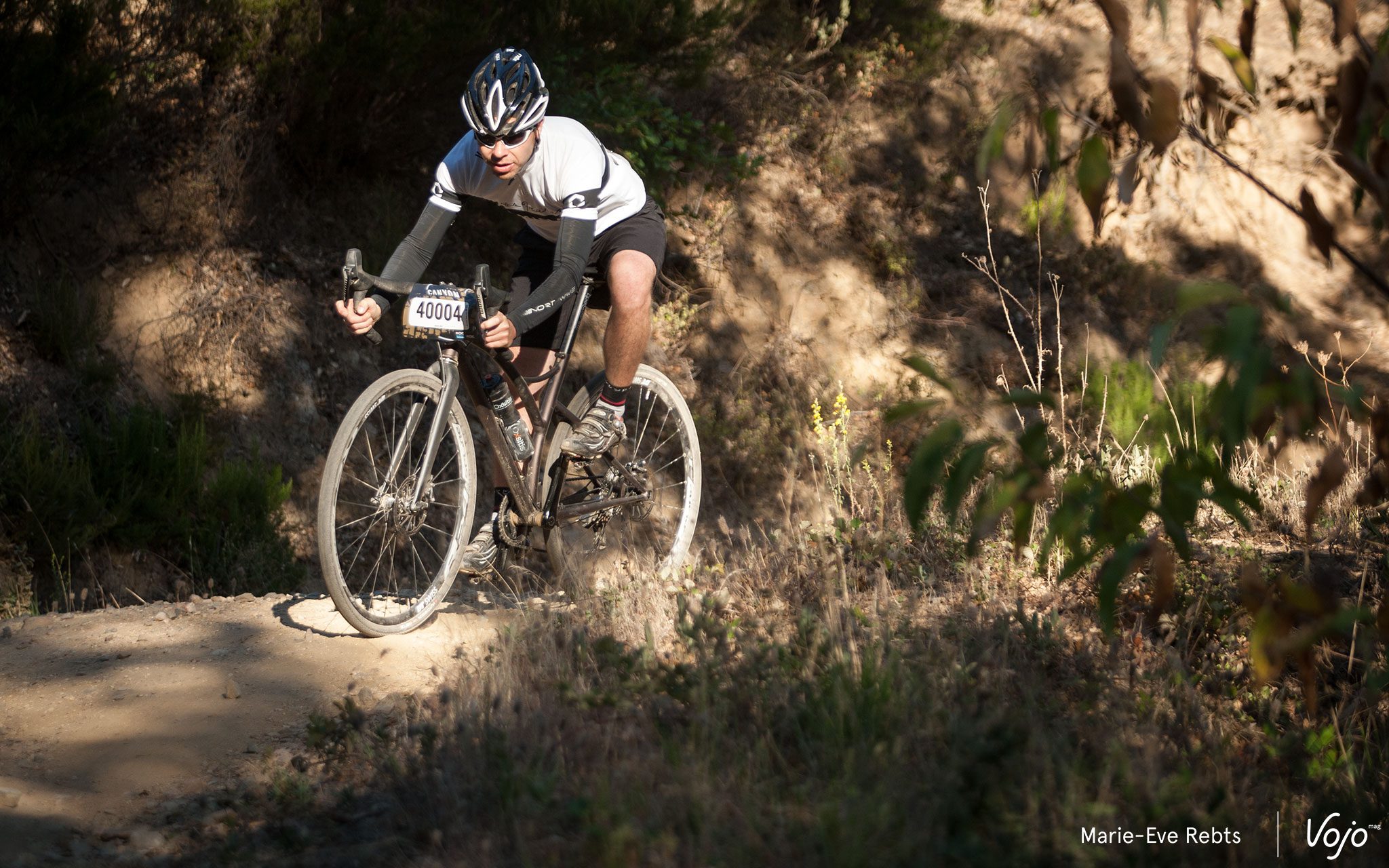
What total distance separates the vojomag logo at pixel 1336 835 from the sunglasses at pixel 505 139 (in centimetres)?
343

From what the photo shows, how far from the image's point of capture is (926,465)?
1924 millimetres

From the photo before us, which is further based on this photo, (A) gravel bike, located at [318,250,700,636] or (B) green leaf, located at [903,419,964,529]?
(A) gravel bike, located at [318,250,700,636]

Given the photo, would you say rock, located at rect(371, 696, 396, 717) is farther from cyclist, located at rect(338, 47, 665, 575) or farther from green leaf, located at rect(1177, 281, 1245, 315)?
green leaf, located at rect(1177, 281, 1245, 315)

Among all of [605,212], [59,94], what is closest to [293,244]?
[59,94]

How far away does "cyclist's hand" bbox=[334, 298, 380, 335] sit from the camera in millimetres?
4051

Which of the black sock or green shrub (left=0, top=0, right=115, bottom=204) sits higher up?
green shrub (left=0, top=0, right=115, bottom=204)

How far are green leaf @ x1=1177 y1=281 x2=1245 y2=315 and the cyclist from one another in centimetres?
270

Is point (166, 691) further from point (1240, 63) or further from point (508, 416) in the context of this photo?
point (1240, 63)

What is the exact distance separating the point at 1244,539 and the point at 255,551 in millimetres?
5341

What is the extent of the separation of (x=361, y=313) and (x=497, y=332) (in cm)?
48

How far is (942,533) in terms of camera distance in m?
4.86

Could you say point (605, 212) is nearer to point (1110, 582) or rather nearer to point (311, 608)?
point (311, 608)

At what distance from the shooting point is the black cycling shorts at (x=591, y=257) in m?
4.89

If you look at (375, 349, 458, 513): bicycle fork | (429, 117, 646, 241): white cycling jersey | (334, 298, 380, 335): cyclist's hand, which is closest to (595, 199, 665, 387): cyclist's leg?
(429, 117, 646, 241): white cycling jersey
